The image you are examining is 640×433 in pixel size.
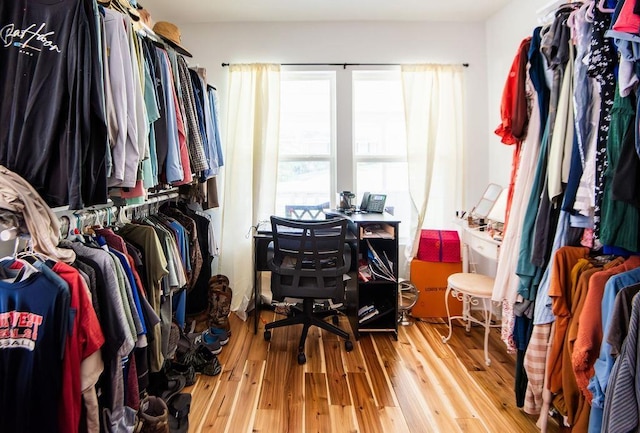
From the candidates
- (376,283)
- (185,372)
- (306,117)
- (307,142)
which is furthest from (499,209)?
(185,372)

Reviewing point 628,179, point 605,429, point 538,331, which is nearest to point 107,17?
point 628,179

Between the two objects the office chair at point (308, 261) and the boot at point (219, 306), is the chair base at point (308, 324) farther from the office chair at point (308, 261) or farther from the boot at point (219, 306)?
the boot at point (219, 306)

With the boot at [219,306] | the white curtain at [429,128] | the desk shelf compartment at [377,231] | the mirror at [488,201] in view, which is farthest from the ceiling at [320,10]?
the boot at [219,306]

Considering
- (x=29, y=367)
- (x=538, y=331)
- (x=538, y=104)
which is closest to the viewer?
(x=29, y=367)

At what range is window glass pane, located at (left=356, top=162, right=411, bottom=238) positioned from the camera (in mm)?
3457

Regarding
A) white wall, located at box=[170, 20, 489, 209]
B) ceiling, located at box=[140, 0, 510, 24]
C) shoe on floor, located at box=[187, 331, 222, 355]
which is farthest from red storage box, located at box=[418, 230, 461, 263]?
ceiling, located at box=[140, 0, 510, 24]

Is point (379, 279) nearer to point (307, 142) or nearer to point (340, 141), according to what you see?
point (340, 141)

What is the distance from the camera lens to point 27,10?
1293 mm

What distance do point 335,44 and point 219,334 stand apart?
262 centimetres

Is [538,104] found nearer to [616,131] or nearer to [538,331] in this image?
[616,131]

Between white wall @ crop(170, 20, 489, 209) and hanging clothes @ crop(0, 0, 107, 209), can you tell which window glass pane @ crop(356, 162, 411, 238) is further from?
hanging clothes @ crop(0, 0, 107, 209)

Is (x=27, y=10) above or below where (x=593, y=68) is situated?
above

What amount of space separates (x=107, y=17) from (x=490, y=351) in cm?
290

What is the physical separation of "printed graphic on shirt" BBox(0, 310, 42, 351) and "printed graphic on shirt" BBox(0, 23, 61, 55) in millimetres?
886
